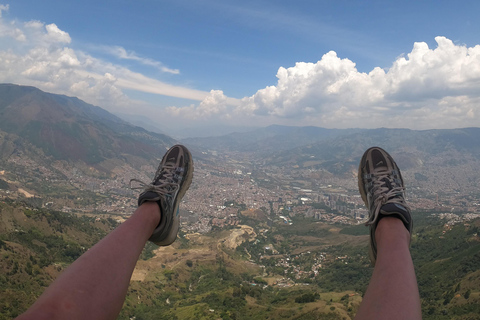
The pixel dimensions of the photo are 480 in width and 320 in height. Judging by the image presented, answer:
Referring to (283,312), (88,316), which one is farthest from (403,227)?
(283,312)

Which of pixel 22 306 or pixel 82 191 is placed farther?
pixel 82 191

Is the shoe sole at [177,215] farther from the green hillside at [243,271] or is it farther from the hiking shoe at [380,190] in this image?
the green hillside at [243,271]

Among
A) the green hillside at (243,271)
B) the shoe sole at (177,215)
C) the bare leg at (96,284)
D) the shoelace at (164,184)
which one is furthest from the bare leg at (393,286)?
the green hillside at (243,271)

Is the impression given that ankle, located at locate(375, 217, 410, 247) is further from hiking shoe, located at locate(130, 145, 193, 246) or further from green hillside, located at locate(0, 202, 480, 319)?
green hillside, located at locate(0, 202, 480, 319)

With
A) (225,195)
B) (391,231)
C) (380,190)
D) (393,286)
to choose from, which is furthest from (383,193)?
(225,195)

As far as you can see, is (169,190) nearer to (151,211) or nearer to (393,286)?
(151,211)

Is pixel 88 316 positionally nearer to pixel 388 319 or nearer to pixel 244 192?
pixel 388 319

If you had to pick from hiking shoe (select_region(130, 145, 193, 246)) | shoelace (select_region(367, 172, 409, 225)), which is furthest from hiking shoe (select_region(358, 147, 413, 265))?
hiking shoe (select_region(130, 145, 193, 246))

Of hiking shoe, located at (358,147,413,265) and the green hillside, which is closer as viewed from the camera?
hiking shoe, located at (358,147,413,265)
